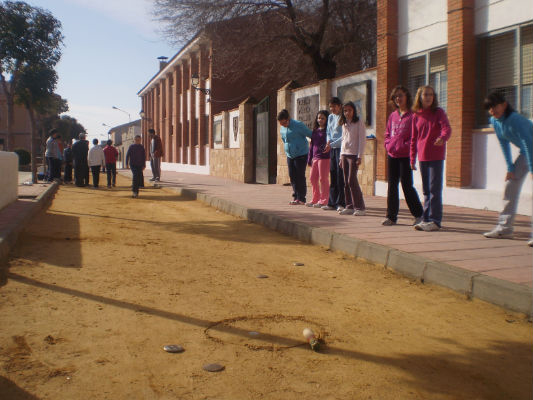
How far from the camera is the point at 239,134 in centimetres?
2055

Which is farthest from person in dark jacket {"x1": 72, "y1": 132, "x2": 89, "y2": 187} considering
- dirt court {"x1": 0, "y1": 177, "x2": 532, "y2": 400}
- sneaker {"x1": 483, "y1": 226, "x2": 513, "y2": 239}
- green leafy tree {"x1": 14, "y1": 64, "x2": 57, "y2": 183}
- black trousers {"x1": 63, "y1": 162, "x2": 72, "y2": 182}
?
sneaker {"x1": 483, "y1": 226, "x2": 513, "y2": 239}

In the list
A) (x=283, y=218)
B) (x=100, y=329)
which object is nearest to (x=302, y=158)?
(x=283, y=218)

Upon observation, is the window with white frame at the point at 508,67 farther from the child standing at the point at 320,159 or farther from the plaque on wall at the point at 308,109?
the plaque on wall at the point at 308,109

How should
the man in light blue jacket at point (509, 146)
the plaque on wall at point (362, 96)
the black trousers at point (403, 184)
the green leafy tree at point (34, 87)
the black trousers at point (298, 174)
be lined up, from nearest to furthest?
the man in light blue jacket at point (509, 146)
the black trousers at point (403, 184)
the black trousers at point (298, 174)
the plaque on wall at point (362, 96)
the green leafy tree at point (34, 87)

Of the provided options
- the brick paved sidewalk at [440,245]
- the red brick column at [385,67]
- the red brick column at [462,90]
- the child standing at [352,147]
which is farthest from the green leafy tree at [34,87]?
the red brick column at [462,90]

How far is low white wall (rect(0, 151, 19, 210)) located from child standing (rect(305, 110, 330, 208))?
550 cm

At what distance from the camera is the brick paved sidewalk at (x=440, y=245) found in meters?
4.33

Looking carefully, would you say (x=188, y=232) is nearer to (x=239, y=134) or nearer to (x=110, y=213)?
(x=110, y=213)

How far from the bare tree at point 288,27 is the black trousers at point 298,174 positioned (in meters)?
8.63

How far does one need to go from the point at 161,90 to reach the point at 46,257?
1634 inches

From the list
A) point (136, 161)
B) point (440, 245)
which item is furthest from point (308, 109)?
point (440, 245)

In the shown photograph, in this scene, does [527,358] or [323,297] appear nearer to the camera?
[527,358]

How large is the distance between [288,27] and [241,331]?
1694cm

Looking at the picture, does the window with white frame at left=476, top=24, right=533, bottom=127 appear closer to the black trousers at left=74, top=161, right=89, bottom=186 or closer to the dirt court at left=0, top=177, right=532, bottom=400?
the dirt court at left=0, top=177, right=532, bottom=400
